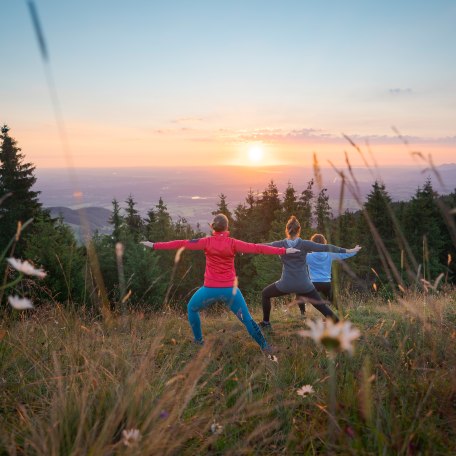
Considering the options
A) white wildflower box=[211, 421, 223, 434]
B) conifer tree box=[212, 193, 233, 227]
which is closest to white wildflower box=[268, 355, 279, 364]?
white wildflower box=[211, 421, 223, 434]

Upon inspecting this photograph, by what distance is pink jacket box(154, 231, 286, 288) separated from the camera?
542 centimetres

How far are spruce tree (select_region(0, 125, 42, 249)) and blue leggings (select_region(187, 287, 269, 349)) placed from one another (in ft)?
96.3

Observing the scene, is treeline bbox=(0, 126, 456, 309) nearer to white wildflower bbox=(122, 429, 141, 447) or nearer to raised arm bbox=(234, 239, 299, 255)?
raised arm bbox=(234, 239, 299, 255)

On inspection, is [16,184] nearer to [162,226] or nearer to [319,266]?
[162,226]

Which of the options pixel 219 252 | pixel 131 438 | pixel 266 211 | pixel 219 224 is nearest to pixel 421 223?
pixel 266 211

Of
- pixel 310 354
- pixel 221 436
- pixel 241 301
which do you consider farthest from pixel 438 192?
pixel 241 301

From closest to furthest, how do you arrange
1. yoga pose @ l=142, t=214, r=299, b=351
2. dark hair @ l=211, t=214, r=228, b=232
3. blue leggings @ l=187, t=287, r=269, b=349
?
blue leggings @ l=187, t=287, r=269, b=349 → yoga pose @ l=142, t=214, r=299, b=351 → dark hair @ l=211, t=214, r=228, b=232

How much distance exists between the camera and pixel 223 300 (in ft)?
18.0

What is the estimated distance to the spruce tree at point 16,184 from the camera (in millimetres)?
30972

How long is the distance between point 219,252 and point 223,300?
689 mm

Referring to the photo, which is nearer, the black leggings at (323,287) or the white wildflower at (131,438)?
the white wildflower at (131,438)

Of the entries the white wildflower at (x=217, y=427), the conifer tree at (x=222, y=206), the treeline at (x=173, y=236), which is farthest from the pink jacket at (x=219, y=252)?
the conifer tree at (x=222, y=206)

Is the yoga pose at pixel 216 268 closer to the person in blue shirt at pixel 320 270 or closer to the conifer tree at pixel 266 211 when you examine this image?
the person in blue shirt at pixel 320 270

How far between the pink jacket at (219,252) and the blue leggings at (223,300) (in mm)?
100
